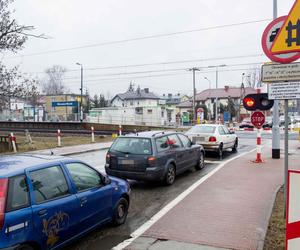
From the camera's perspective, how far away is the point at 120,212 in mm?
5824

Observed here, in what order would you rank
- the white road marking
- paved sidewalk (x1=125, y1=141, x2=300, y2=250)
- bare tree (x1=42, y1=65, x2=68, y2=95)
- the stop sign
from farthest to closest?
bare tree (x1=42, y1=65, x2=68, y2=95)
the stop sign
the white road marking
paved sidewalk (x1=125, y1=141, x2=300, y2=250)

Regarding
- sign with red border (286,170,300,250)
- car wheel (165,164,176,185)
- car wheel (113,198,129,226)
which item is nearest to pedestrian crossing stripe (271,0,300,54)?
sign with red border (286,170,300,250)

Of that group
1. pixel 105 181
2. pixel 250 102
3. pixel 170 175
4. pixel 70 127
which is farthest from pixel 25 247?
pixel 70 127

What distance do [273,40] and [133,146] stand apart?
4729 mm

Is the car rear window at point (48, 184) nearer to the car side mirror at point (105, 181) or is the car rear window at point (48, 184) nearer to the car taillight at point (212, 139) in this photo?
the car side mirror at point (105, 181)

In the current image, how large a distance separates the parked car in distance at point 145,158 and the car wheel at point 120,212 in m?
2.37

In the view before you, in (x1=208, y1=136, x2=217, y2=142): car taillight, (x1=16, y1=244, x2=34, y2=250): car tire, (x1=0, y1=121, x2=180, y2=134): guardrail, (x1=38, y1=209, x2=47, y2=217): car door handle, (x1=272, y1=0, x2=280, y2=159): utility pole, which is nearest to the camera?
(x1=16, y1=244, x2=34, y2=250): car tire

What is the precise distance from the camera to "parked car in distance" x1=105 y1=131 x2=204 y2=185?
832cm

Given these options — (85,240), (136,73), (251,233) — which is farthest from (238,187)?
(136,73)

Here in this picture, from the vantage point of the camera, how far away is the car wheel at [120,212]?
5645 mm

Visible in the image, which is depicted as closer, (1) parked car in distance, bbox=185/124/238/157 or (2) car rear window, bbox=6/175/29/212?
(2) car rear window, bbox=6/175/29/212

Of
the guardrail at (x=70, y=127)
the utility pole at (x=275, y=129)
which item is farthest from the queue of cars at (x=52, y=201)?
the guardrail at (x=70, y=127)

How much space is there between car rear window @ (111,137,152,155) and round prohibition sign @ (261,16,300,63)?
166 inches

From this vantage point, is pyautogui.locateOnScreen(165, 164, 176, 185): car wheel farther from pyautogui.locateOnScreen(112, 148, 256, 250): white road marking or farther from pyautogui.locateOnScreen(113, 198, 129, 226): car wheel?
pyautogui.locateOnScreen(113, 198, 129, 226): car wheel
